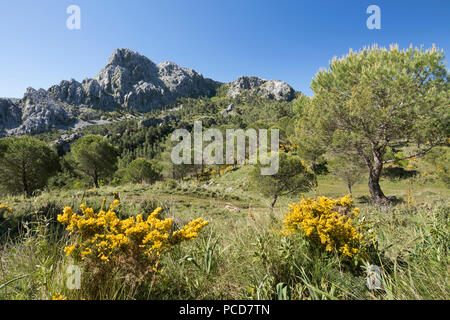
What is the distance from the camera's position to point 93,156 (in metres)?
27.9

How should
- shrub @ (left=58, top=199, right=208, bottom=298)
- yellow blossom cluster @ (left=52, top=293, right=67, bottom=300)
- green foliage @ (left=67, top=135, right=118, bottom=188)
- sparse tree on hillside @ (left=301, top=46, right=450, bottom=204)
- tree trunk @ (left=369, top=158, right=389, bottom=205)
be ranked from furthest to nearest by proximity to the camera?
green foliage @ (left=67, top=135, right=118, bottom=188) → tree trunk @ (left=369, top=158, right=389, bottom=205) → sparse tree on hillside @ (left=301, top=46, right=450, bottom=204) → shrub @ (left=58, top=199, right=208, bottom=298) → yellow blossom cluster @ (left=52, top=293, right=67, bottom=300)

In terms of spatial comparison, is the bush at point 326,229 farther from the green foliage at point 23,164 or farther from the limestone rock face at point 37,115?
the limestone rock face at point 37,115

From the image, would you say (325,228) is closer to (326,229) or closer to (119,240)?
(326,229)

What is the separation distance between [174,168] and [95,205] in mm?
37288

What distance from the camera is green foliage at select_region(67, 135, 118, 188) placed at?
27.6m

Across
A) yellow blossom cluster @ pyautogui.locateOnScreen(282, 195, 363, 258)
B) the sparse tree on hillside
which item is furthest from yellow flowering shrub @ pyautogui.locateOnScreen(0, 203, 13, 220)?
the sparse tree on hillside

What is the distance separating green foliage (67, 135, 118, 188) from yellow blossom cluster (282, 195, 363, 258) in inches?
1282

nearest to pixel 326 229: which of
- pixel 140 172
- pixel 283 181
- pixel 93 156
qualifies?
pixel 283 181

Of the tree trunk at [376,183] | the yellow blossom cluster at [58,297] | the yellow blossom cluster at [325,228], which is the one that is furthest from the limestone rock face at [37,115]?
the yellow blossom cluster at [325,228]

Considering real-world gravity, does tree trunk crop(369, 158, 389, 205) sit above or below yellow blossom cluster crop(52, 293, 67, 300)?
below

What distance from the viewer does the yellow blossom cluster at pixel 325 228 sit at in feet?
7.38

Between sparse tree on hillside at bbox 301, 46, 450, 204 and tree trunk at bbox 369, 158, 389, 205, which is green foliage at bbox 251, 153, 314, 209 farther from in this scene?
sparse tree on hillside at bbox 301, 46, 450, 204

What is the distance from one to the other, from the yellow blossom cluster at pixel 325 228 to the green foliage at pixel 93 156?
107 ft

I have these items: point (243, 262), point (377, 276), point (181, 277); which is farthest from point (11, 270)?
point (377, 276)
